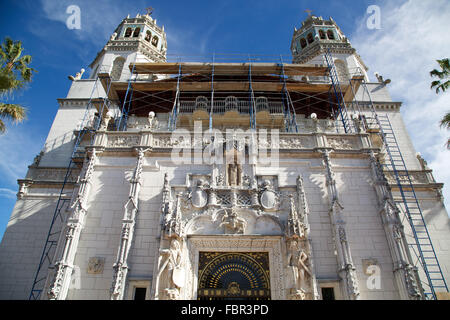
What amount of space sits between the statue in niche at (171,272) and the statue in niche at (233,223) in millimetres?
2094

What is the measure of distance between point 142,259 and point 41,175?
11959mm

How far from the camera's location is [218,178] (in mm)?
14023

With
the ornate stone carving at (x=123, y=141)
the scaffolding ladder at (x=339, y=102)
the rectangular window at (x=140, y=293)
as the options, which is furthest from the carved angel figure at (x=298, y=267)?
the ornate stone carving at (x=123, y=141)

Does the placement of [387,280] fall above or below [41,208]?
below

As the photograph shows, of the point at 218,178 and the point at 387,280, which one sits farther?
the point at 218,178

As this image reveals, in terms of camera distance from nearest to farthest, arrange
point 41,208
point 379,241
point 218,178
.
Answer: point 379,241, point 218,178, point 41,208

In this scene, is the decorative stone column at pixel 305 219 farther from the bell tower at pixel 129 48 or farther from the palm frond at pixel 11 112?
the bell tower at pixel 129 48

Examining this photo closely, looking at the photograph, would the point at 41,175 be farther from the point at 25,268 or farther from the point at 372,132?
the point at 372,132

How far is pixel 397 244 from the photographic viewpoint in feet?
39.7

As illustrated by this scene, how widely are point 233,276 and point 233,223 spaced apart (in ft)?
6.90
